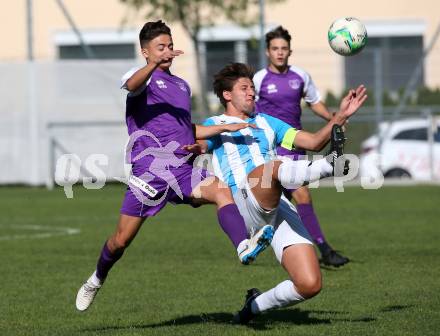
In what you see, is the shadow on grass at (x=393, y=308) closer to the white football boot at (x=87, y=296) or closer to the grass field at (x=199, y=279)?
the grass field at (x=199, y=279)

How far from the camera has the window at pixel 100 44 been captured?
31.1 metres

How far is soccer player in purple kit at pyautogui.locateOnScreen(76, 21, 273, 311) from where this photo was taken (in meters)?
7.70

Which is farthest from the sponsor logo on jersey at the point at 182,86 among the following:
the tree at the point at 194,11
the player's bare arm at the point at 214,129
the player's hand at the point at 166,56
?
the tree at the point at 194,11

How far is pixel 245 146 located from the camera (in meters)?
7.97

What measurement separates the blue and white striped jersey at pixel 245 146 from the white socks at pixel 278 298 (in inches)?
33.7

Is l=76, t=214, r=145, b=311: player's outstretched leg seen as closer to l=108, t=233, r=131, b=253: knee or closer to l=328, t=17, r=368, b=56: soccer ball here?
l=108, t=233, r=131, b=253: knee

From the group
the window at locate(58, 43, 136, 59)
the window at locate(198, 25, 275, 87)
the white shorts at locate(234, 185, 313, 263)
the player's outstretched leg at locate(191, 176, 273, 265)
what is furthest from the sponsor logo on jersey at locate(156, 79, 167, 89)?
the window at locate(58, 43, 136, 59)

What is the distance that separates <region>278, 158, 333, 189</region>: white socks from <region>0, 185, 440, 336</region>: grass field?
1080 mm

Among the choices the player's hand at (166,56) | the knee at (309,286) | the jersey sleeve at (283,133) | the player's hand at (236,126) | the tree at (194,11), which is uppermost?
the tree at (194,11)

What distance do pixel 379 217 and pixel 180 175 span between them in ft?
31.6

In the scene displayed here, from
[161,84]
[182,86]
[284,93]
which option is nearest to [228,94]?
[182,86]

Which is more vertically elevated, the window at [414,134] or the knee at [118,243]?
the knee at [118,243]

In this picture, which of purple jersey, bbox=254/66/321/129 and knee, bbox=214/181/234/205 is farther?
purple jersey, bbox=254/66/321/129

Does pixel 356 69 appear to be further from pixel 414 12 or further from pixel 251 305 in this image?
pixel 251 305
